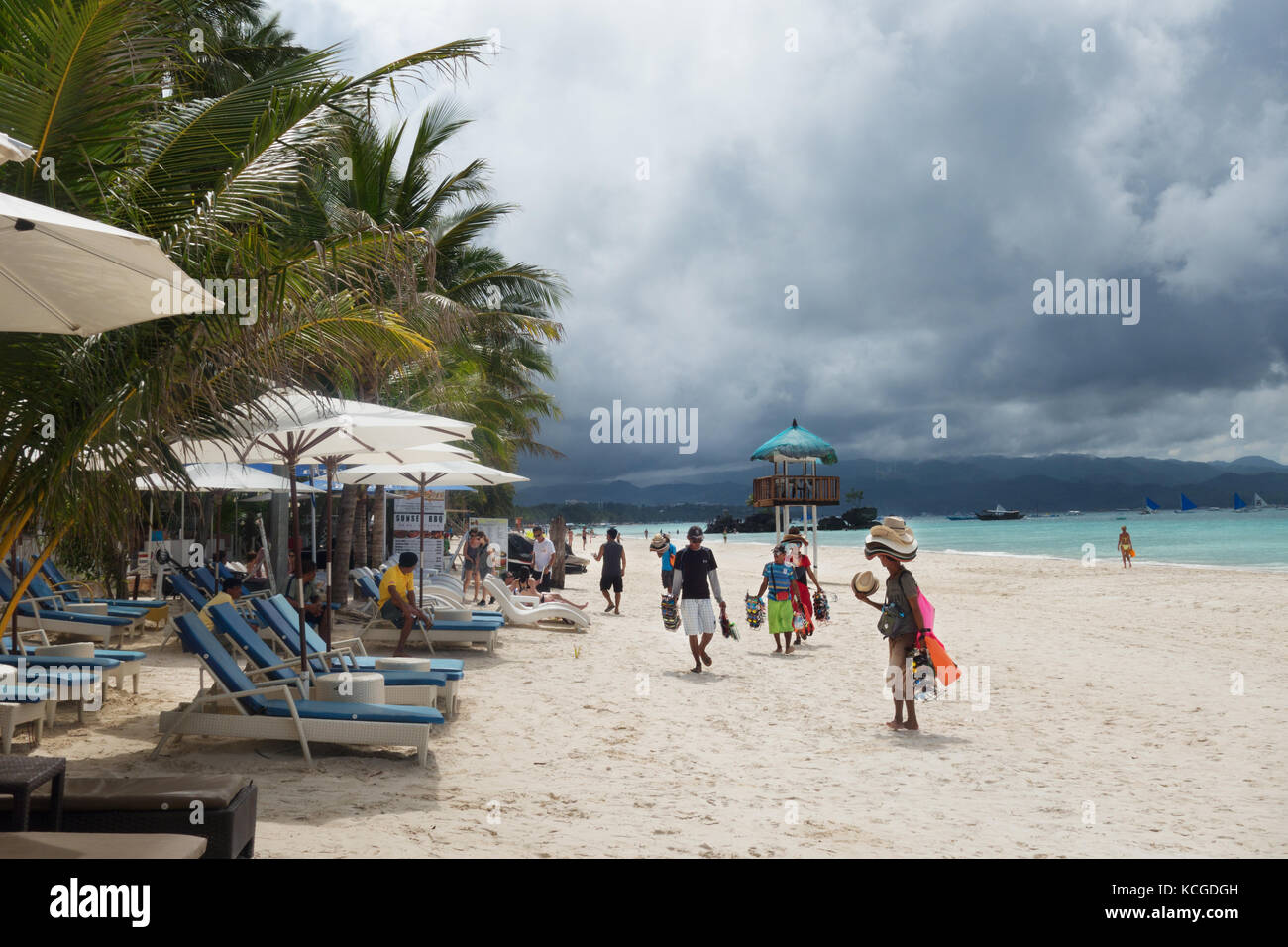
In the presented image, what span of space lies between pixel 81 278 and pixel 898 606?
19.2 ft

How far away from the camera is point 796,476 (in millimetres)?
27219

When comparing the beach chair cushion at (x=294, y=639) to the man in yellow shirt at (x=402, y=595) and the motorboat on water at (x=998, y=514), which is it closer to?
the man in yellow shirt at (x=402, y=595)

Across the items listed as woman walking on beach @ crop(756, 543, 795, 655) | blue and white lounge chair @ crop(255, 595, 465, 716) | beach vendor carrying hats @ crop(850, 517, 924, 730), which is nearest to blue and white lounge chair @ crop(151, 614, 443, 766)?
blue and white lounge chair @ crop(255, 595, 465, 716)

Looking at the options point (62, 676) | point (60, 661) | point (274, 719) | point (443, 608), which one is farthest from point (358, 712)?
point (443, 608)

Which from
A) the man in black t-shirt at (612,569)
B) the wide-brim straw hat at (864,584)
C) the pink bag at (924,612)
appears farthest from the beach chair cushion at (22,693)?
the man in black t-shirt at (612,569)

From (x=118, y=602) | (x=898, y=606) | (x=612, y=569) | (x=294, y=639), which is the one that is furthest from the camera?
(x=612, y=569)

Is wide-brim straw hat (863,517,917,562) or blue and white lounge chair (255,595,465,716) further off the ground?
wide-brim straw hat (863,517,917,562)

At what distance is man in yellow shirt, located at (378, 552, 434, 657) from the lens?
983cm

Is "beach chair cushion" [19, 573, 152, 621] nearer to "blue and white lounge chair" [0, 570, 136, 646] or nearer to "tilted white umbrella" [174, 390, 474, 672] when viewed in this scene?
"blue and white lounge chair" [0, 570, 136, 646]

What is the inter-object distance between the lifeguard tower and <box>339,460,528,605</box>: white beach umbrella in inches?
482

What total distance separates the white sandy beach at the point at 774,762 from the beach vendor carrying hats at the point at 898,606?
11.7 inches

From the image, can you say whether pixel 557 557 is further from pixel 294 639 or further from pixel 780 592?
pixel 294 639

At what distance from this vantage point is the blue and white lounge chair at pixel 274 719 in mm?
5605

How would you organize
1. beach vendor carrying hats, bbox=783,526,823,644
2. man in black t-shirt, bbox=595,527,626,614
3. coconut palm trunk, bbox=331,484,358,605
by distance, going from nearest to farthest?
beach vendor carrying hats, bbox=783,526,823,644 → coconut palm trunk, bbox=331,484,358,605 → man in black t-shirt, bbox=595,527,626,614
